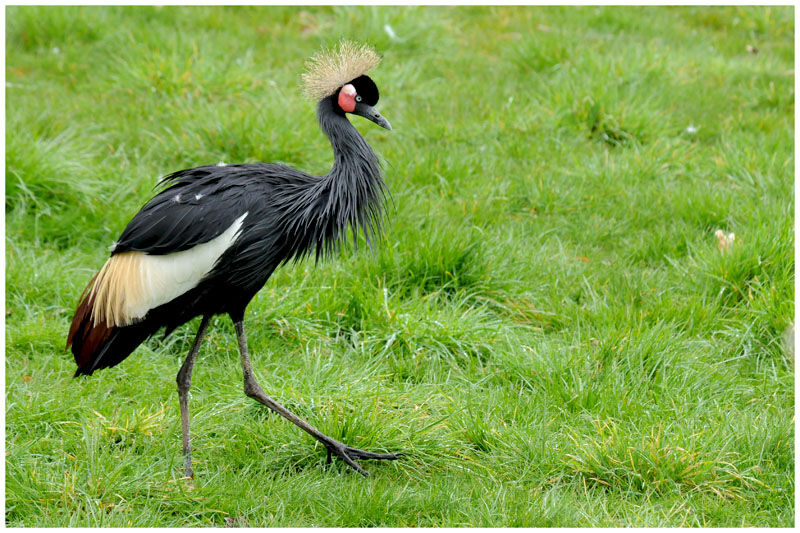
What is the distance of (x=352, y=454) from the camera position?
153 inches

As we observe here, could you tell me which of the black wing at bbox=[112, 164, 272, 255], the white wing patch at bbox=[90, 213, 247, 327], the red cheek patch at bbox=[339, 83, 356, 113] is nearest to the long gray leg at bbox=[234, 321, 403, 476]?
the white wing patch at bbox=[90, 213, 247, 327]

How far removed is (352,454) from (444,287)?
1.35 m

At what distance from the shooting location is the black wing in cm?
364

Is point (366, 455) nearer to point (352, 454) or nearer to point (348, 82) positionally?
point (352, 454)

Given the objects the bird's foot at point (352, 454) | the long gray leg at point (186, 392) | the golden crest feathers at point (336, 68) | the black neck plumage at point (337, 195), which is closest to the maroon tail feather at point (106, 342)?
the long gray leg at point (186, 392)

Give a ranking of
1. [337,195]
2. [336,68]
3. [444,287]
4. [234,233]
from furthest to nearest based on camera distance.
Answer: [444,287]
[336,68]
[337,195]
[234,233]

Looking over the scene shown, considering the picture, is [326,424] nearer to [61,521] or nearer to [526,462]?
[526,462]

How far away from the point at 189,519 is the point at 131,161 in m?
3.24

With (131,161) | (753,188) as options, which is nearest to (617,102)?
(753,188)

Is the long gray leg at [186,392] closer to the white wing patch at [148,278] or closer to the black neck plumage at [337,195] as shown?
the white wing patch at [148,278]

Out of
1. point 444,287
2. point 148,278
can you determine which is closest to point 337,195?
point 148,278

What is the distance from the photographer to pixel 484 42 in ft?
26.2

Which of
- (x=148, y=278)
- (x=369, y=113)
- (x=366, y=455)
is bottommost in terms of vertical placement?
(x=366, y=455)

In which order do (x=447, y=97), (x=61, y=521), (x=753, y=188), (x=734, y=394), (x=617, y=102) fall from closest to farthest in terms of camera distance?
(x=61, y=521) < (x=734, y=394) < (x=753, y=188) < (x=617, y=102) < (x=447, y=97)
